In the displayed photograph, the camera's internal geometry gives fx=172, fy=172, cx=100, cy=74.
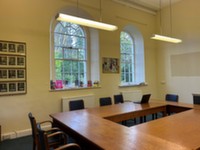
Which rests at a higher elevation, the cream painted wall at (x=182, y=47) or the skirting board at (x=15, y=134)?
the cream painted wall at (x=182, y=47)

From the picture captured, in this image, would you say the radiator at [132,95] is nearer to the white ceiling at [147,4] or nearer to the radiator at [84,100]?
the radiator at [84,100]

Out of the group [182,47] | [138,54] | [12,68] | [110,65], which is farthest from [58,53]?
[182,47]

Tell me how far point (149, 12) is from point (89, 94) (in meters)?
3.94

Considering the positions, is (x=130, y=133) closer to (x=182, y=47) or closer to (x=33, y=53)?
(x=33, y=53)

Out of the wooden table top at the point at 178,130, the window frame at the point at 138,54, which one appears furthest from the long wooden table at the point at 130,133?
the window frame at the point at 138,54

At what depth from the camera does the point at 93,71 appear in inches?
208

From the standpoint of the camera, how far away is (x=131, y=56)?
6.57 meters

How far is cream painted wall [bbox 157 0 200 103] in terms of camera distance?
5465 mm

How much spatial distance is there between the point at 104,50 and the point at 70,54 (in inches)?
40.8

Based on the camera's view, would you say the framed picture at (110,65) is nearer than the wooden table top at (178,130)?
No

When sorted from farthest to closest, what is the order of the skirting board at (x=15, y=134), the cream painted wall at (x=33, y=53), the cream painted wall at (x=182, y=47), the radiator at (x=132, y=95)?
the radiator at (x=132, y=95), the cream painted wall at (x=182, y=47), the cream painted wall at (x=33, y=53), the skirting board at (x=15, y=134)

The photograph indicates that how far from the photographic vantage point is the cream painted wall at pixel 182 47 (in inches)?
215

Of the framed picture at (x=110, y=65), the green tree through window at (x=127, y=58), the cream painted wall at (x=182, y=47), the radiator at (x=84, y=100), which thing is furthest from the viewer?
the green tree through window at (x=127, y=58)

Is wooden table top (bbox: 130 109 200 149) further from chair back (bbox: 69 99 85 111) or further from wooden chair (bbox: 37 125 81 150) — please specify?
chair back (bbox: 69 99 85 111)
